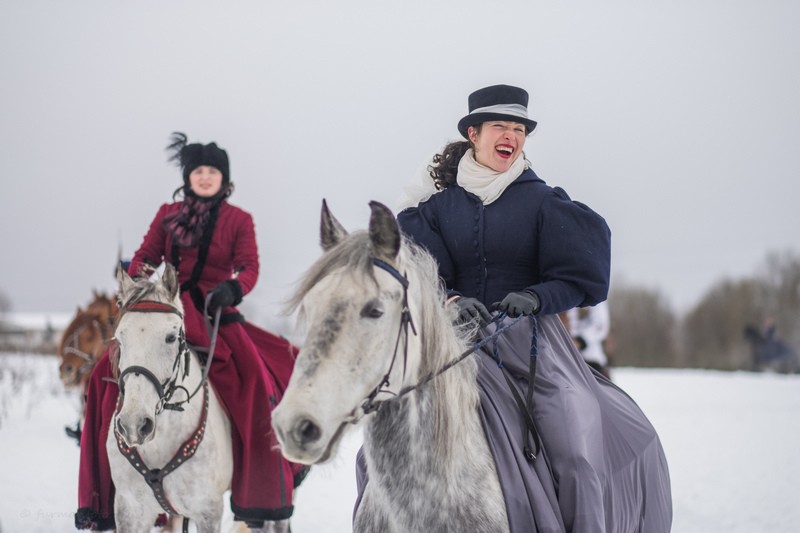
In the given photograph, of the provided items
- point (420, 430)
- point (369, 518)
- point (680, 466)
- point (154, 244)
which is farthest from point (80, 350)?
point (680, 466)

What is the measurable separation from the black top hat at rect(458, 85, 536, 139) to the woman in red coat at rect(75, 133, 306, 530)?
2.18m

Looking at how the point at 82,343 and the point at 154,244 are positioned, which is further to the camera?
the point at 82,343

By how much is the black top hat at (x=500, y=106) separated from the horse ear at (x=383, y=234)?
1.13m

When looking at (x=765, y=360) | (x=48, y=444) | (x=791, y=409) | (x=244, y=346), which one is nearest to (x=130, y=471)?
(x=244, y=346)

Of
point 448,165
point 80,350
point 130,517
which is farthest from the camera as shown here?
point 80,350

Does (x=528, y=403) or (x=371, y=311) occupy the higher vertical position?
(x=371, y=311)

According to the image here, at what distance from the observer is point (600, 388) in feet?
11.5

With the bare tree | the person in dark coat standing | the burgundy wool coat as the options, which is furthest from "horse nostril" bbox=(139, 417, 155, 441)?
the bare tree

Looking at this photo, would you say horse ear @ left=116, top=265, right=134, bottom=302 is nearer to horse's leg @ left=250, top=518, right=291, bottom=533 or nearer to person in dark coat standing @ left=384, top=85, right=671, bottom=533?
horse's leg @ left=250, top=518, right=291, bottom=533

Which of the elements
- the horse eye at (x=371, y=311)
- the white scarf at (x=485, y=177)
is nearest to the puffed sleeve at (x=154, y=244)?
the white scarf at (x=485, y=177)

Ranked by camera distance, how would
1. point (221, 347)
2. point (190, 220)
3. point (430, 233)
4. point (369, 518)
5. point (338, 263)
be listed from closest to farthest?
point (338, 263) → point (369, 518) → point (430, 233) → point (221, 347) → point (190, 220)

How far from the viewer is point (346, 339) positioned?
241 cm

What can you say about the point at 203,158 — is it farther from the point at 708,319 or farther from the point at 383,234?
the point at 708,319

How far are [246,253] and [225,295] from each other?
1.94 feet
